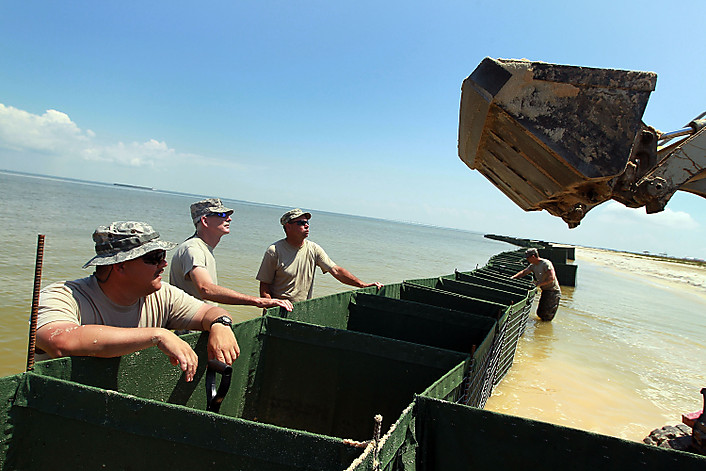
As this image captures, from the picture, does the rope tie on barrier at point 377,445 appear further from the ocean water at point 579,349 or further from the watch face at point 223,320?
the ocean water at point 579,349

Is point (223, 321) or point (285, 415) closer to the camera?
point (223, 321)

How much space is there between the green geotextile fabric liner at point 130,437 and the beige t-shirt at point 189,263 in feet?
6.49

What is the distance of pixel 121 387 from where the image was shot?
2.31 m

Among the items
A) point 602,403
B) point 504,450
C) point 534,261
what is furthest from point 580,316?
point 504,450

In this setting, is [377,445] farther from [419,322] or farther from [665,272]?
[665,272]

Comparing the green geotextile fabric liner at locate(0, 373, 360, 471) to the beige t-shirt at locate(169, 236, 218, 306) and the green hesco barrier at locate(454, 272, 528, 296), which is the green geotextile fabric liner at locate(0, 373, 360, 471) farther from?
the green hesco barrier at locate(454, 272, 528, 296)

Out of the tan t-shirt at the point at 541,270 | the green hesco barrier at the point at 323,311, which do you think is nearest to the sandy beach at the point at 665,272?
the tan t-shirt at the point at 541,270

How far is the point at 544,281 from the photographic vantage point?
11.2 meters

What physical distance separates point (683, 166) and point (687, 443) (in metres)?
2.29

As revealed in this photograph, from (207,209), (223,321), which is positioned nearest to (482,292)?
(207,209)

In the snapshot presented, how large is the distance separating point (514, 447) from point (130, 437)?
163cm

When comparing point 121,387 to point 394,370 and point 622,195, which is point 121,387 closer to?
point 394,370

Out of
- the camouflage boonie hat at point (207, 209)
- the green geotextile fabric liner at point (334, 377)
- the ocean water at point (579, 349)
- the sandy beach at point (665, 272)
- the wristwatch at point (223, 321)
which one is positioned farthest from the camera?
the sandy beach at point (665, 272)

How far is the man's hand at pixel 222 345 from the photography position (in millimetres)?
2568
